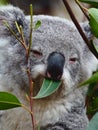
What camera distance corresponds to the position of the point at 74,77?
283cm

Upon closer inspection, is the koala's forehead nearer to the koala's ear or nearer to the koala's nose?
the koala's ear

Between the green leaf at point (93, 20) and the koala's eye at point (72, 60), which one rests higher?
the green leaf at point (93, 20)

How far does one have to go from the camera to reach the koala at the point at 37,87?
273 centimetres

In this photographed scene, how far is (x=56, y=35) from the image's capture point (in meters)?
2.75

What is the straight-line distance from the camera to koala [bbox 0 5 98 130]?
2729 millimetres

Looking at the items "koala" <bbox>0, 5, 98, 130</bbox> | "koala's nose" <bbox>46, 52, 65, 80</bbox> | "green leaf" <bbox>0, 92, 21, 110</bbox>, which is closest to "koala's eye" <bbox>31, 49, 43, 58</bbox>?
"koala" <bbox>0, 5, 98, 130</bbox>

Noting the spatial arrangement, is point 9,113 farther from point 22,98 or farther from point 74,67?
point 74,67

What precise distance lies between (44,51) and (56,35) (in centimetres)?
21

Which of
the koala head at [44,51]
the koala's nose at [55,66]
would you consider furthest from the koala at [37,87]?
the koala's nose at [55,66]

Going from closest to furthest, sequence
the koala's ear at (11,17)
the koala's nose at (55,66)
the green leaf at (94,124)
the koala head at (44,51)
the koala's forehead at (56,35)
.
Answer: the green leaf at (94,124) → the koala's nose at (55,66) → the koala head at (44,51) → the koala's forehead at (56,35) → the koala's ear at (11,17)

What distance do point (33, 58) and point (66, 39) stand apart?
300mm

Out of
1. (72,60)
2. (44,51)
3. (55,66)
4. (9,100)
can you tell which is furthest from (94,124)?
(72,60)

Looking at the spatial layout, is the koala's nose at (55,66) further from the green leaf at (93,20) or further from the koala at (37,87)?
the green leaf at (93,20)

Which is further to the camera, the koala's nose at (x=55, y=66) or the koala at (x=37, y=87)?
the koala at (x=37, y=87)
